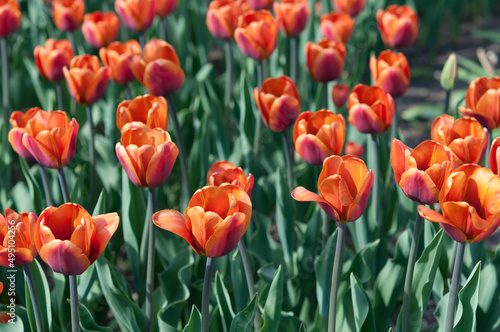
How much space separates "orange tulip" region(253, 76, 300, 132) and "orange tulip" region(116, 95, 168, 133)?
0.27 m

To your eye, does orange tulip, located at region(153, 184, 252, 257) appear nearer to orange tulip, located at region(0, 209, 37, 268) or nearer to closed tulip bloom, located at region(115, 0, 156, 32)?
orange tulip, located at region(0, 209, 37, 268)

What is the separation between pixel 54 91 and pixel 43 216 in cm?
164

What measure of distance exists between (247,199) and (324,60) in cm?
91

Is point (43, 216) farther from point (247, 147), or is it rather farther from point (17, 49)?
point (17, 49)

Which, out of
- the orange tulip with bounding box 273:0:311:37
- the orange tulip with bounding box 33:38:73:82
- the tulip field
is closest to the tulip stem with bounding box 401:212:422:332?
the tulip field

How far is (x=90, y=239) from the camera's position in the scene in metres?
1.08

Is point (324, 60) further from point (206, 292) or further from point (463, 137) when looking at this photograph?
point (206, 292)

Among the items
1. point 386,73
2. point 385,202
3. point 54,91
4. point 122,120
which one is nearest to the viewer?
point 122,120

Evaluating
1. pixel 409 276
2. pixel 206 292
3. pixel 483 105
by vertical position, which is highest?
pixel 483 105

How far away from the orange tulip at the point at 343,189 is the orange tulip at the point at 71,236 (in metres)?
0.38

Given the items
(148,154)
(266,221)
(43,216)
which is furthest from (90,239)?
(266,221)

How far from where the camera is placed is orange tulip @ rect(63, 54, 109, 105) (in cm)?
173

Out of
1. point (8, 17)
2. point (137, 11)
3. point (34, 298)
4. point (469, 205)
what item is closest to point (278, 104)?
point (469, 205)

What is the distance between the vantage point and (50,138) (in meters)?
1.37
